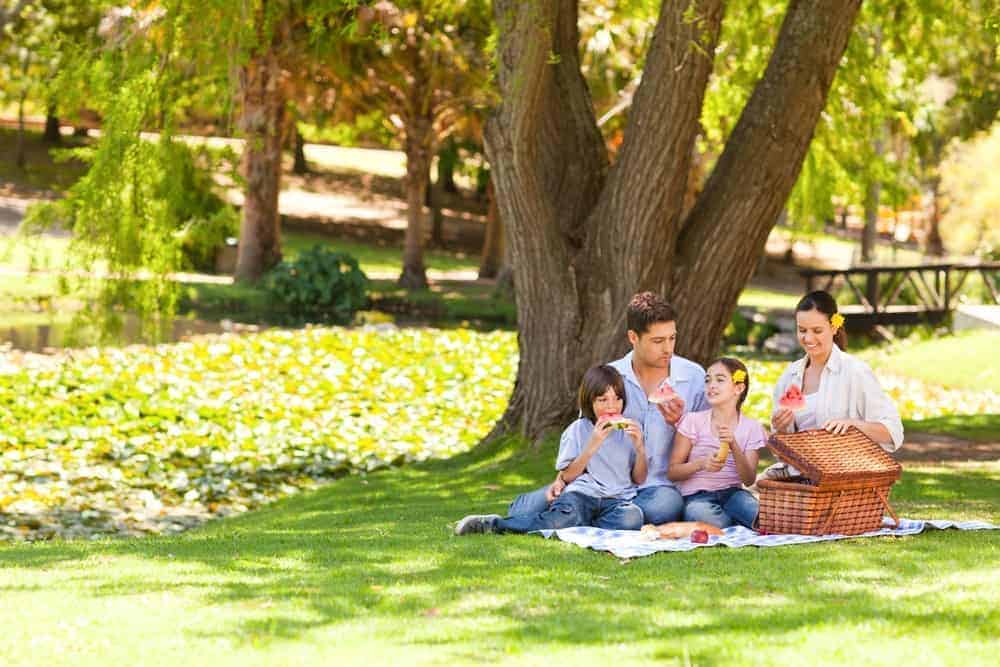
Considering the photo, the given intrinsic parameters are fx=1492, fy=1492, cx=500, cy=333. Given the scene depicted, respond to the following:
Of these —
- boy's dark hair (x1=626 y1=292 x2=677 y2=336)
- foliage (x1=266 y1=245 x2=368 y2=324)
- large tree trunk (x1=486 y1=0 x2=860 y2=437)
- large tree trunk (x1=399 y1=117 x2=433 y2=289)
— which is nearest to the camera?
boy's dark hair (x1=626 y1=292 x2=677 y2=336)

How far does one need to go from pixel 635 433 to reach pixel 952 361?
56.0ft

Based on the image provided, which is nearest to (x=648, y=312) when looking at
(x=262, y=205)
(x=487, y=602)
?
(x=487, y=602)

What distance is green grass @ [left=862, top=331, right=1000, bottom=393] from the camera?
2261 centimetres

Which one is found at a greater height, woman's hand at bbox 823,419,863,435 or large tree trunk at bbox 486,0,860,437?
large tree trunk at bbox 486,0,860,437

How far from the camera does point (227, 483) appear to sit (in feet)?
44.8

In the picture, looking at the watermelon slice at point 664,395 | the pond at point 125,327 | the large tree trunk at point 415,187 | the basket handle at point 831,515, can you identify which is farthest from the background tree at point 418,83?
the basket handle at point 831,515

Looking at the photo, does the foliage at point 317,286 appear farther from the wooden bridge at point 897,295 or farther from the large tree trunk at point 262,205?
the wooden bridge at point 897,295

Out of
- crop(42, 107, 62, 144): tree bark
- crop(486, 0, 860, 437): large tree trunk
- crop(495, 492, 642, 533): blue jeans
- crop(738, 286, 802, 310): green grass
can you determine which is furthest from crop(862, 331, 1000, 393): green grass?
crop(42, 107, 62, 144): tree bark

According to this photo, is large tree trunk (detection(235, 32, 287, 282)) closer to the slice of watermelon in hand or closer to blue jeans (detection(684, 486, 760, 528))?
blue jeans (detection(684, 486, 760, 528))

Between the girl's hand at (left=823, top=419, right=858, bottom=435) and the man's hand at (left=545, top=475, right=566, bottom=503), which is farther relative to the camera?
the man's hand at (left=545, top=475, right=566, bottom=503)

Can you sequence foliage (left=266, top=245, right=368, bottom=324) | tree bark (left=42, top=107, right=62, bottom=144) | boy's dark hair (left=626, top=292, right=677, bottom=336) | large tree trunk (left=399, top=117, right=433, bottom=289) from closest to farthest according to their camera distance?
1. boy's dark hair (left=626, top=292, right=677, bottom=336)
2. foliage (left=266, top=245, right=368, bottom=324)
3. large tree trunk (left=399, top=117, right=433, bottom=289)
4. tree bark (left=42, top=107, right=62, bottom=144)

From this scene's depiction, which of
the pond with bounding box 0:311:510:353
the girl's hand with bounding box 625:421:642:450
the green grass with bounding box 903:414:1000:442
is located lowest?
the pond with bounding box 0:311:510:353

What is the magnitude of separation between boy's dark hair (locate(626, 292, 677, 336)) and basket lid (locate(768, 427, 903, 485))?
3.30ft

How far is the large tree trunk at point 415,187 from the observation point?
34.9 metres
